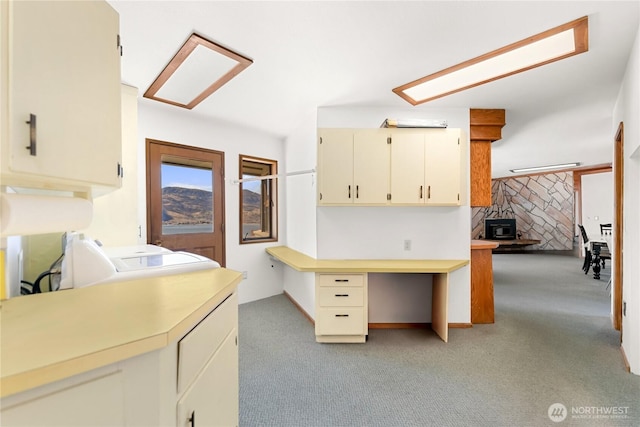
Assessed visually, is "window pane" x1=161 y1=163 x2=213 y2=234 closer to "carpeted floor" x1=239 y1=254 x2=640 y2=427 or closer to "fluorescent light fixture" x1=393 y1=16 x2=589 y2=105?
"carpeted floor" x1=239 y1=254 x2=640 y2=427

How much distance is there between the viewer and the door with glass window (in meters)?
3.10

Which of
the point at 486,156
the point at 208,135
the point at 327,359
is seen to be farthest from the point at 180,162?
the point at 486,156

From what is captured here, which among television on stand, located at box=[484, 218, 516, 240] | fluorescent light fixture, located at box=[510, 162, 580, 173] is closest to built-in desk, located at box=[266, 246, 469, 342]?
fluorescent light fixture, located at box=[510, 162, 580, 173]

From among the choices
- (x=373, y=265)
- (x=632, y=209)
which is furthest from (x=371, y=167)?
(x=632, y=209)

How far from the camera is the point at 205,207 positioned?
3504 mm

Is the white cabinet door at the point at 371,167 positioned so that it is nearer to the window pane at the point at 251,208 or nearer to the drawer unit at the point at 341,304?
the drawer unit at the point at 341,304

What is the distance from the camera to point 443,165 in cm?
274

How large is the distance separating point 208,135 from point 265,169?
95cm

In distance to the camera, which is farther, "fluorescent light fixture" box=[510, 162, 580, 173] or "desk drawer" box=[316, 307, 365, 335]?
"fluorescent light fixture" box=[510, 162, 580, 173]

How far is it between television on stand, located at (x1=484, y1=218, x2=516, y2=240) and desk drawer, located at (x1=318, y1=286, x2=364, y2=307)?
26.1 ft

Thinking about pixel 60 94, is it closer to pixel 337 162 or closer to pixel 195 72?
pixel 195 72

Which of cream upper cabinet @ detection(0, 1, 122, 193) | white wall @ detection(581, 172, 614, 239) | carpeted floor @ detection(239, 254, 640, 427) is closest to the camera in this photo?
cream upper cabinet @ detection(0, 1, 122, 193)

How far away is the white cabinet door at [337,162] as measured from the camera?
8.98 ft
